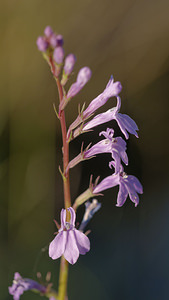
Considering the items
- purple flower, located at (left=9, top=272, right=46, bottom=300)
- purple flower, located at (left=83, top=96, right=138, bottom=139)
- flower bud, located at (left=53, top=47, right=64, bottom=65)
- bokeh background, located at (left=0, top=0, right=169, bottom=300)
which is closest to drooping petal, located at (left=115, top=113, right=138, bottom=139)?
purple flower, located at (left=83, top=96, right=138, bottom=139)

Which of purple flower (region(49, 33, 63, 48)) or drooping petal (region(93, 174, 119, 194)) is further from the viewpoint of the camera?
drooping petal (region(93, 174, 119, 194))

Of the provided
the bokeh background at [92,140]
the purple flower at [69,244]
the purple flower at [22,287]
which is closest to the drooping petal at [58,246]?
the purple flower at [69,244]

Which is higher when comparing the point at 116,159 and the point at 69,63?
the point at 69,63

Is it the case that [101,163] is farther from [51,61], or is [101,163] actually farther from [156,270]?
[51,61]

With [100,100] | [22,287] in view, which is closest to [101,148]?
[100,100]

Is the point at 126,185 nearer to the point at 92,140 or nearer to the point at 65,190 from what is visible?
the point at 65,190

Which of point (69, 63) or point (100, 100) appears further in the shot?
point (100, 100)

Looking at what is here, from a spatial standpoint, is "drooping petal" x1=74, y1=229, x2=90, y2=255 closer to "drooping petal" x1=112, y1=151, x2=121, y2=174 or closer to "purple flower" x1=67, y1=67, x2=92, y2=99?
"drooping petal" x1=112, y1=151, x2=121, y2=174

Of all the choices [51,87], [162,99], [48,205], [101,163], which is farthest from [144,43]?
[48,205]
